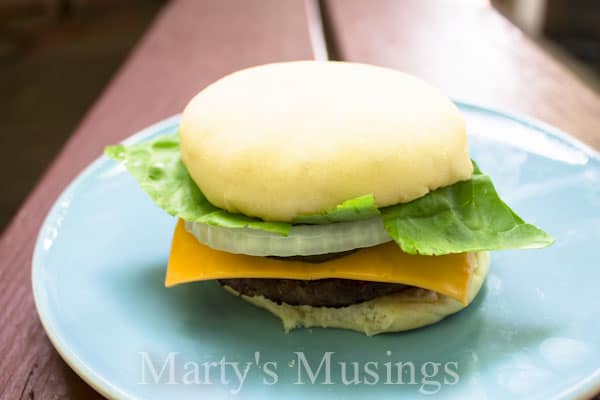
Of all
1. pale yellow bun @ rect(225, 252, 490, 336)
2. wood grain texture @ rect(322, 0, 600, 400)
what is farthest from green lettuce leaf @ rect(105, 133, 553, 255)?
wood grain texture @ rect(322, 0, 600, 400)

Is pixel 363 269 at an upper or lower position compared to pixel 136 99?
upper

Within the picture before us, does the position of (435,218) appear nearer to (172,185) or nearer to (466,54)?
(172,185)

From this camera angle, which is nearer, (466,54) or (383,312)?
(383,312)

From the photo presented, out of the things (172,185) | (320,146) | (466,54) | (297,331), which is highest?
(320,146)

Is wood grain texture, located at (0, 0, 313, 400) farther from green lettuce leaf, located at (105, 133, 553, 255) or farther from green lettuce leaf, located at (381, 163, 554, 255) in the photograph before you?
green lettuce leaf, located at (381, 163, 554, 255)

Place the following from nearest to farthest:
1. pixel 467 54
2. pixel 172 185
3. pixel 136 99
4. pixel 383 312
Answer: pixel 383 312
pixel 172 185
pixel 136 99
pixel 467 54

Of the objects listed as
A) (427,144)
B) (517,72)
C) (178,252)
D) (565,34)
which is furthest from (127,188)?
(565,34)

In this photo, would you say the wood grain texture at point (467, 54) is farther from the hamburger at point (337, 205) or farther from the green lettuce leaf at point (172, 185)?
the green lettuce leaf at point (172, 185)

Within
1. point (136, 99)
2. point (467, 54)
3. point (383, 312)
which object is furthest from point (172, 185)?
point (467, 54)
